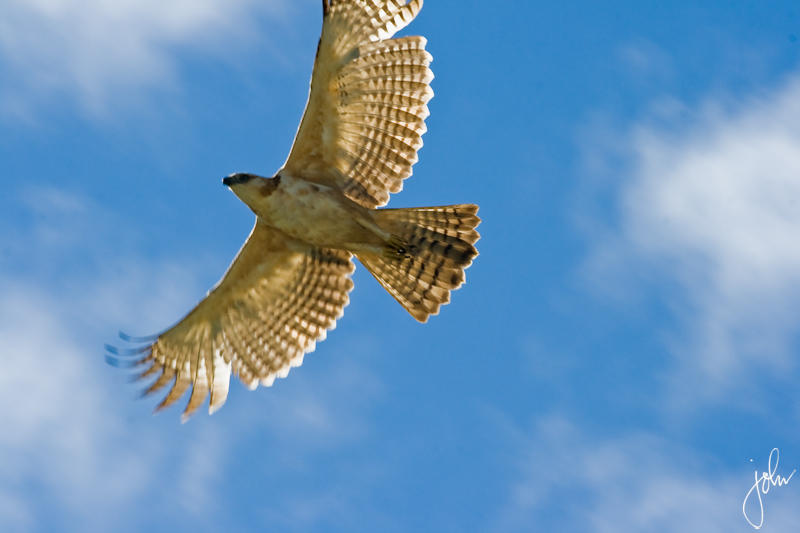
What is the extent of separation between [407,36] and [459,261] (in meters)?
2.23

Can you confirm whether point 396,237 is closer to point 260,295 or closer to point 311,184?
point 311,184

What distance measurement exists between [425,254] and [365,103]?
5.23ft

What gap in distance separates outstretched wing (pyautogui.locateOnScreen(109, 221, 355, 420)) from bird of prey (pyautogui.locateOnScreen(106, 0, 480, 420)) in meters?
0.01

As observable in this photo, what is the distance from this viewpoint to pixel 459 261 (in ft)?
40.2

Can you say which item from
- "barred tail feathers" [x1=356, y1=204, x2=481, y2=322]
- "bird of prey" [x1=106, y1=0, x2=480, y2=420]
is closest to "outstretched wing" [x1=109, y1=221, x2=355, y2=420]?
"bird of prey" [x1=106, y1=0, x2=480, y2=420]

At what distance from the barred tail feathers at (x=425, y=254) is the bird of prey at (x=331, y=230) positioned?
0.04ft

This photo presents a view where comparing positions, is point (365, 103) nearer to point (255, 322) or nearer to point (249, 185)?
point (249, 185)

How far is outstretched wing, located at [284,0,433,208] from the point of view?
1184 centimetres

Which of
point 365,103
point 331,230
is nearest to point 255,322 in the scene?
point 331,230

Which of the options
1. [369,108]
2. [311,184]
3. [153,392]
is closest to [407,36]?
[369,108]

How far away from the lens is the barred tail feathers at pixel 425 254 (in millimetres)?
12180

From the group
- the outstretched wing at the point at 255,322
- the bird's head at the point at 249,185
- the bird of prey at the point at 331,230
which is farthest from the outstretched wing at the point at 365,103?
the outstretched wing at the point at 255,322

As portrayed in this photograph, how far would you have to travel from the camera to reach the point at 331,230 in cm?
1229

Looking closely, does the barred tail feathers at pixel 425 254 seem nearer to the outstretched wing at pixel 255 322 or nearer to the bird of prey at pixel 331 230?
the bird of prey at pixel 331 230
